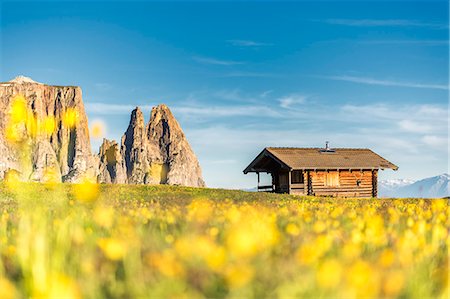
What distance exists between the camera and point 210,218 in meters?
6.59

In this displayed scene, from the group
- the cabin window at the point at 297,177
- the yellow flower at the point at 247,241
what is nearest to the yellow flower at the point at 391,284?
the yellow flower at the point at 247,241

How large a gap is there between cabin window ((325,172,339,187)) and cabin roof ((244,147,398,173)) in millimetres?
1025

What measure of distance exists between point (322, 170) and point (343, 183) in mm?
2077

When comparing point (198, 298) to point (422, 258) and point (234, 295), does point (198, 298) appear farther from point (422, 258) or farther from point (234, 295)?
point (422, 258)

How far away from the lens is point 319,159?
3734cm

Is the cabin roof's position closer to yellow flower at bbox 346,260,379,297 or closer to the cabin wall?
the cabin wall

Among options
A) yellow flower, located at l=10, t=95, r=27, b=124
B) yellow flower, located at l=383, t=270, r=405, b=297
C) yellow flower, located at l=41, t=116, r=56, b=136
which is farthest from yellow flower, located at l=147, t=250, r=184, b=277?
yellow flower, located at l=41, t=116, r=56, b=136

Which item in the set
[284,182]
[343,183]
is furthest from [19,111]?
[284,182]

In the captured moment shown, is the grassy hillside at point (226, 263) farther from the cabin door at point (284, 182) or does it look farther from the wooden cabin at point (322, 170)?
the cabin door at point (284, 182)

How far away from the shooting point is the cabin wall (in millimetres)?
37219

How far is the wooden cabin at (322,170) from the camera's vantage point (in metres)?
36.6

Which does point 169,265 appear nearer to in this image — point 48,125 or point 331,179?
point 48,125

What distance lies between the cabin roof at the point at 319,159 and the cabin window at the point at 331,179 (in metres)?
1.03

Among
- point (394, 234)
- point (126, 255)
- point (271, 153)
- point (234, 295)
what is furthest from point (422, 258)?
point (271, 153)
